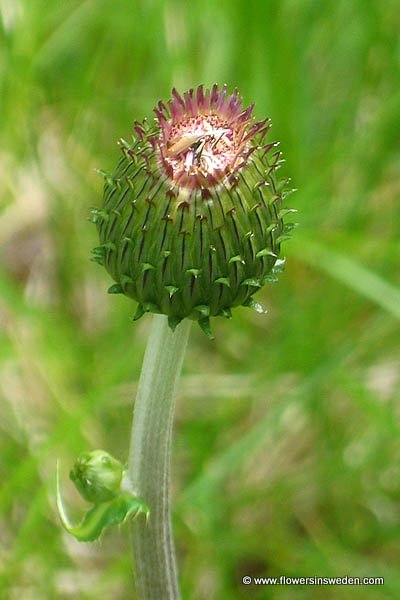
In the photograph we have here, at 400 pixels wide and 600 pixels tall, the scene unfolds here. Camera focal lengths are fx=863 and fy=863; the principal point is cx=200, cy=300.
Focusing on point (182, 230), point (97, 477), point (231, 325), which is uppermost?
point (231, 325)

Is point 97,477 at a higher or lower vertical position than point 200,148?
lower

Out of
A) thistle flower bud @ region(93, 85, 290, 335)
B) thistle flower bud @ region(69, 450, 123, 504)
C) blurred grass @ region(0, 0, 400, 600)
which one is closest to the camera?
thistle flower bud @ region(93, 85, 290, 335)

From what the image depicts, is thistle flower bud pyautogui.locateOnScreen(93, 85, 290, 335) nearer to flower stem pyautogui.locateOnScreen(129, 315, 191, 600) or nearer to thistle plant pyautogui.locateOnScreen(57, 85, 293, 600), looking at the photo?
thistle plant pyautogui.locateOnScreen(57, 85, 293, 600)

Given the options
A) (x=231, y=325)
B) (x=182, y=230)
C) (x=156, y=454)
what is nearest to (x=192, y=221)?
(x=182, y=230)

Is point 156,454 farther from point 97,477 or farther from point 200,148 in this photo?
point 200,148

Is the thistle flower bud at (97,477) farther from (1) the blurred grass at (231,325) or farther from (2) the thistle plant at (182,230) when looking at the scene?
(1) the blurred grass at (231,325)

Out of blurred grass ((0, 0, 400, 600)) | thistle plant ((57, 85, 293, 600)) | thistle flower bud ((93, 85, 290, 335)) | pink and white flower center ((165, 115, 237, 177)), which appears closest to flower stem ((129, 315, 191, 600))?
thistle plant ((57, 85, 293, 600))

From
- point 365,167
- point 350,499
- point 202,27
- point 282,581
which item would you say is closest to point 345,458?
point 350,499
